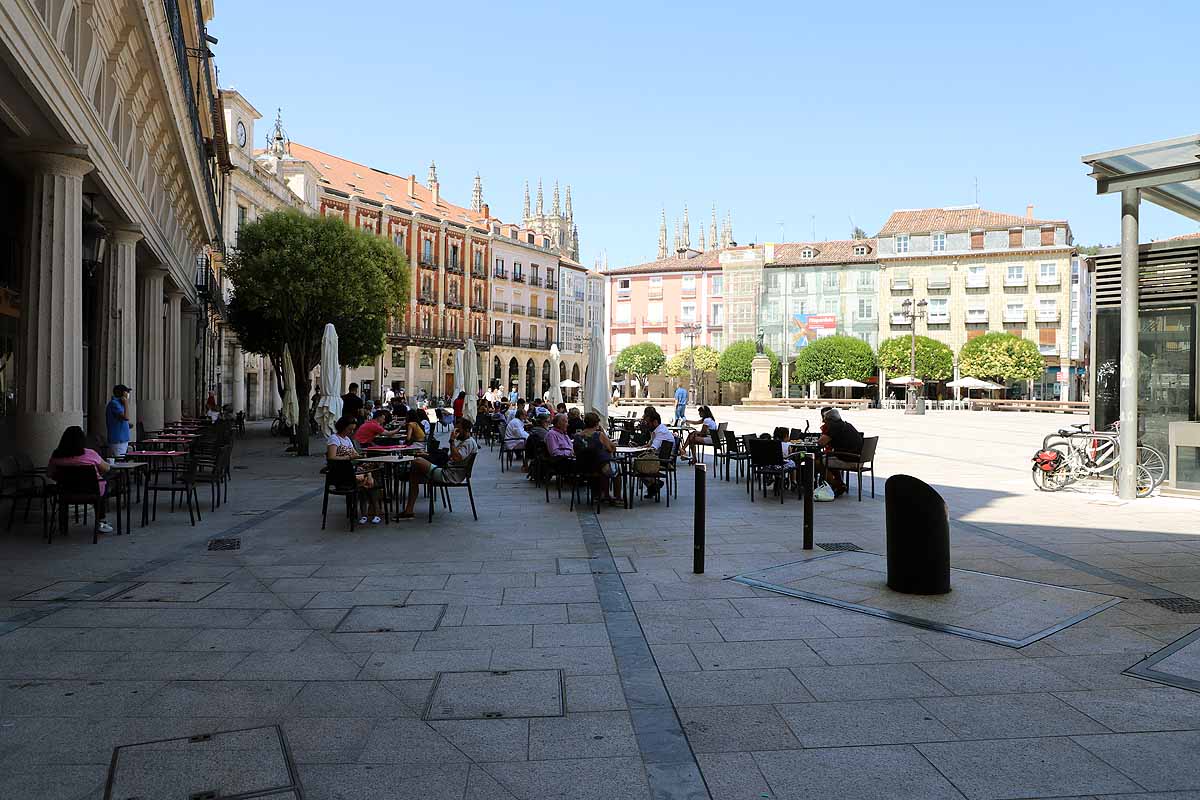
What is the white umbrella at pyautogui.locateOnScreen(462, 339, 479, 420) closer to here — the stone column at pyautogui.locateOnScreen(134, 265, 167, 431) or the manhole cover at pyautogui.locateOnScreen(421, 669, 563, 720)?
the stone column at pyautogui.locateOnScreen(134, 265, 167, 431)

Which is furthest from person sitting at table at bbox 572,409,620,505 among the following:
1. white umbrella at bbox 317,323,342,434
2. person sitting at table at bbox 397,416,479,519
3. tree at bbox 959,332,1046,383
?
tree at bbox 959,332,1046,383

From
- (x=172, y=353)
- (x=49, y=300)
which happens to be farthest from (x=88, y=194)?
(x=172, y=353)

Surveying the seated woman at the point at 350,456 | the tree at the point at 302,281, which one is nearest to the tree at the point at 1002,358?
the tree at the point at 302,281

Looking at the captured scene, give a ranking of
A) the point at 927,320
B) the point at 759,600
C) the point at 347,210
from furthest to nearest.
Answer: the point at 927,320
the point at 347,210
the point at 759,600

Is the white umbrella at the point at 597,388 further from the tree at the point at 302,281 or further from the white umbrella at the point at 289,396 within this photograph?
the white umbrella at the point at 289,396

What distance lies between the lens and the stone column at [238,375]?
40.3 m

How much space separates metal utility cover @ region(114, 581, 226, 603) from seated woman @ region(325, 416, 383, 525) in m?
2.84

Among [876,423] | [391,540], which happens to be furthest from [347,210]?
[391,540]

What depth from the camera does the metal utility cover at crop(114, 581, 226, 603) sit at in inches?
249

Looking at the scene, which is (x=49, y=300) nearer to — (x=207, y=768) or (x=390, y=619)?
(x=390, y=619)

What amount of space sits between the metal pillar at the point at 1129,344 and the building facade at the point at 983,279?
51.9 m

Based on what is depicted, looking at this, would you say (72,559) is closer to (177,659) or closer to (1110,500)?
(177,659)

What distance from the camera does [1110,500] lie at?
11820 millimetres

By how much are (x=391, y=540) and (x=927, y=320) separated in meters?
64.2
